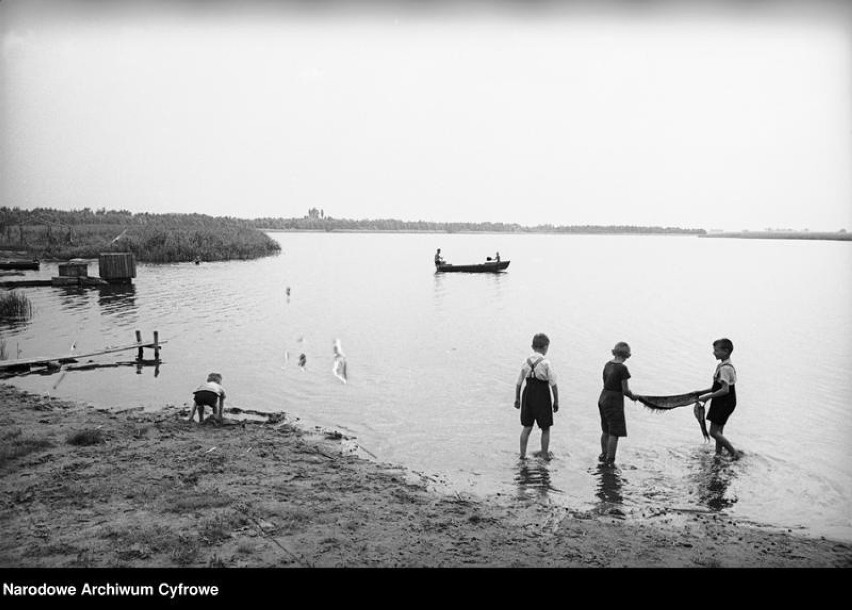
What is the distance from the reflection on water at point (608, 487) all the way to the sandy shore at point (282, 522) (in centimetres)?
52

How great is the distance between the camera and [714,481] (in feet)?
26.9

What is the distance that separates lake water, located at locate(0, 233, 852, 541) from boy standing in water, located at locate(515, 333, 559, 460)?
776mm

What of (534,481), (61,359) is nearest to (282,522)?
(534,481)

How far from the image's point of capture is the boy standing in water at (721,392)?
8.23 metres

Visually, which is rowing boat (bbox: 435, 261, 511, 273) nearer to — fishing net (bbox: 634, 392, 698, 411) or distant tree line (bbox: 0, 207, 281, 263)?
distant tree line (bbox: 0, 207, 281, 263)

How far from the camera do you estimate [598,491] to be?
25.1 ft

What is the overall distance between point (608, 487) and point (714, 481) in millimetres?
1613

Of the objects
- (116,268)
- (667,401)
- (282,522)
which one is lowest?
(282,522)

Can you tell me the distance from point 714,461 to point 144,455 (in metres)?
8.15

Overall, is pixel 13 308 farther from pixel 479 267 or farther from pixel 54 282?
pixel 479 267

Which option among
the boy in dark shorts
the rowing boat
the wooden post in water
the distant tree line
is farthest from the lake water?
A: the distant tree line

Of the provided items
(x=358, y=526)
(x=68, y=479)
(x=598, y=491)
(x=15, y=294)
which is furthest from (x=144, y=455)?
(x=15, y=294)

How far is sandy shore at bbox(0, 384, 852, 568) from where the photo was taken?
505 centimetres

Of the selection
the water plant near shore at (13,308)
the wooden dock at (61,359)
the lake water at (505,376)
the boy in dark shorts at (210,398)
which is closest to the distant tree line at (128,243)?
the lake water at (505,376)
